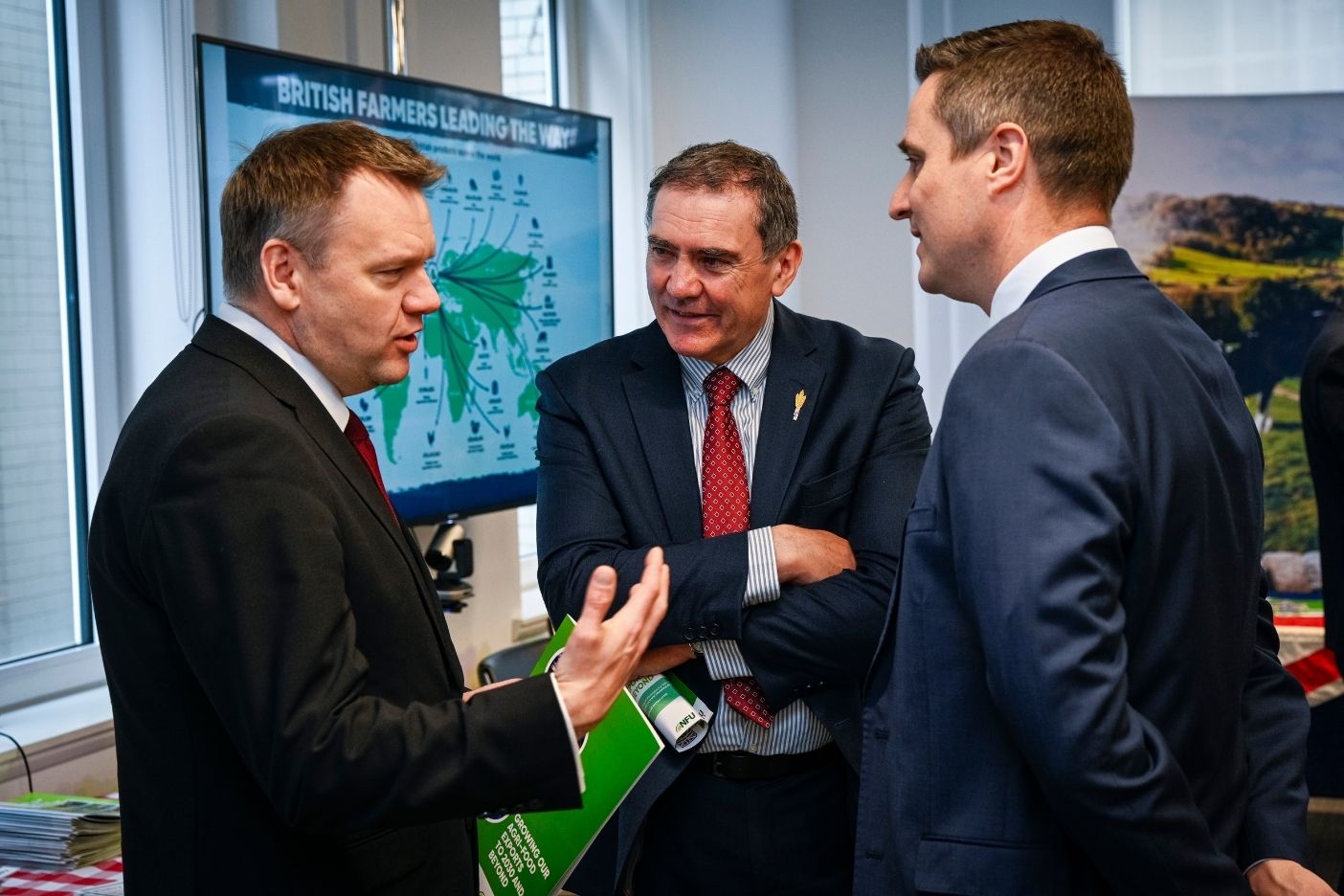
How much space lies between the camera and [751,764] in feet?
6.12

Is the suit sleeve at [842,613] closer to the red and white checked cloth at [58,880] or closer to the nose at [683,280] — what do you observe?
the nose at [683,280]

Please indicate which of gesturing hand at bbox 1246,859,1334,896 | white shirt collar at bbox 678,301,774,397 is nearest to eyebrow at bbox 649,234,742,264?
white shirt collar at bbox 678,301,774,397

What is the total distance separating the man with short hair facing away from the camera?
47.7 inches

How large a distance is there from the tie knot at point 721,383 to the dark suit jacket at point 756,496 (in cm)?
5

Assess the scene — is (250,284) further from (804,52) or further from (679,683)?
(804,52)

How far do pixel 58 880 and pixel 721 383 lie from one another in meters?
1.29

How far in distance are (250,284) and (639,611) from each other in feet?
1.85

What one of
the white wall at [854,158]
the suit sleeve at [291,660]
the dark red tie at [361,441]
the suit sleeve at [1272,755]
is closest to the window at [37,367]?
the dark red tie at [361,441]

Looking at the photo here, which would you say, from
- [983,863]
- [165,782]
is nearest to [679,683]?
[983,863]

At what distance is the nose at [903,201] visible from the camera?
153cm

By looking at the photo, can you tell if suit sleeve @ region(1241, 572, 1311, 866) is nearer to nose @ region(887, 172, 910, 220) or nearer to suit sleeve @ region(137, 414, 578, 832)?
nose @ region(887, 172, 910, 220)

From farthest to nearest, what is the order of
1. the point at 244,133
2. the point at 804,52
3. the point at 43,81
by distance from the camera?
the point at 804,52 → the point at 43,81 → the point at 244,133

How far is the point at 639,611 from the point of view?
1.35 m

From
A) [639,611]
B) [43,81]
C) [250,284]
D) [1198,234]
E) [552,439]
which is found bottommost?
[639,611]
